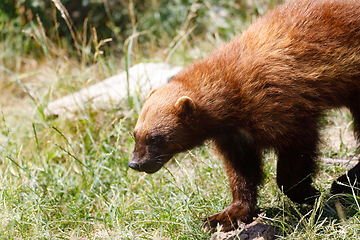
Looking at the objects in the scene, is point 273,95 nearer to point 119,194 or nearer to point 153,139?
point 153,139

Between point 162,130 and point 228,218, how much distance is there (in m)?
Answer: 1.01

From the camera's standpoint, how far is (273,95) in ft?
10.8

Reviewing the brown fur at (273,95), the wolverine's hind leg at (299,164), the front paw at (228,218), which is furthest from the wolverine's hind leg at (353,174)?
the front paw at (228,218)

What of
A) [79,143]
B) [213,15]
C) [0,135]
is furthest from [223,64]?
[213,15]

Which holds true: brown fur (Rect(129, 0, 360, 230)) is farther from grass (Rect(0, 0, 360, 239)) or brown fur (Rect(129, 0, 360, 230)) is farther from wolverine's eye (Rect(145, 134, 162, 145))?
grass (Rect(0, 0, 360, 239))

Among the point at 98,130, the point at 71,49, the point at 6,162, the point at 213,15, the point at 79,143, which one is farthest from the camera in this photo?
the point at 71,49

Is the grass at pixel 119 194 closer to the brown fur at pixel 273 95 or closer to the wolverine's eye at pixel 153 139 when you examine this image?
→ the brown fur at pixel 273 95

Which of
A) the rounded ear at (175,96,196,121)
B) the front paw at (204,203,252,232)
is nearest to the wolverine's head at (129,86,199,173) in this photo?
the rounded ear at (175,96,196,121)

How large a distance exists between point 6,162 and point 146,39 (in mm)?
5568

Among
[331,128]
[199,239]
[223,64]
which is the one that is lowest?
[331,128]

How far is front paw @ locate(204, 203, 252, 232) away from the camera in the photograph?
3555 mm

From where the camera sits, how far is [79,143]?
5.00m

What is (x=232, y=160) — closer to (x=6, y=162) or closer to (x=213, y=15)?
(x=6, y=162)

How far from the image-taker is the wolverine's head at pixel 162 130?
3.38m
